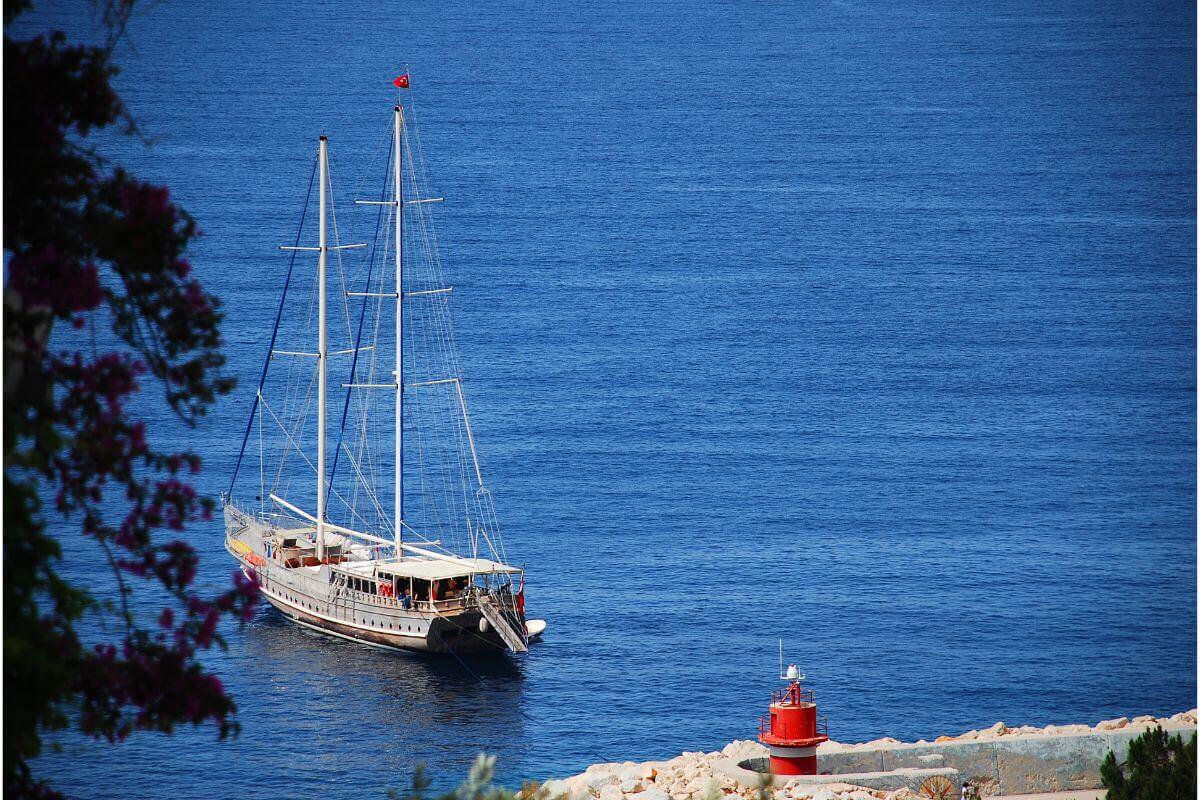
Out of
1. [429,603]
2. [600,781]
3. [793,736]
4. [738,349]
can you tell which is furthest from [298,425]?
[793,736]

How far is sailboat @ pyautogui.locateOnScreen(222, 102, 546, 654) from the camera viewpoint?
5994 centimetres

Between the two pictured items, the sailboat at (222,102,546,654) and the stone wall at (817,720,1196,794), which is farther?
the sailboat at (222,102,546,654)

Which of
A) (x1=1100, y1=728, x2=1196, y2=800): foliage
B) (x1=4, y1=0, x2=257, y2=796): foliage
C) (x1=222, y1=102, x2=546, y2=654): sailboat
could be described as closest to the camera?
(x1=4, y1=0, x2=257, y2=796): foliage

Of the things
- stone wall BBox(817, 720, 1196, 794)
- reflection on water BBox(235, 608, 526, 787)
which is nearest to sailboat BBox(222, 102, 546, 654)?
reflection on water BBox(235, 608, 526, 787)

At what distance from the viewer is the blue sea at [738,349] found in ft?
190

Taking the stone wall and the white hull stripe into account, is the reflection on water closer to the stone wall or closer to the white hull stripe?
the white hull stripe

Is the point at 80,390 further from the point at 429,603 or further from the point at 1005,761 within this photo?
the point at 429,603

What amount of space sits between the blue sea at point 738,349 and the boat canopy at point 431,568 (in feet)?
11.4

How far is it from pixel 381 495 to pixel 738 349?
136 ft

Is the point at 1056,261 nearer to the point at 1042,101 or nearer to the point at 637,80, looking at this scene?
the point at 1042,101

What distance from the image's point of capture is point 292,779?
48.0 m

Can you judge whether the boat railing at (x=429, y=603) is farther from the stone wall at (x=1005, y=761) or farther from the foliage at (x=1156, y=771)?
the foliage at (x=1156, y=771)

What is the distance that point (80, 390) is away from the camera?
468 inches

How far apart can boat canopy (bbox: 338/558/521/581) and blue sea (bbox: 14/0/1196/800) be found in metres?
3.47
